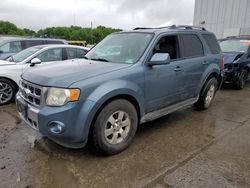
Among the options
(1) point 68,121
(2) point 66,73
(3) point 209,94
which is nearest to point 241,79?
(3) point 209,94

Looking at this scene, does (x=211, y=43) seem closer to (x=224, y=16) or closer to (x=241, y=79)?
(x=241, y=79)

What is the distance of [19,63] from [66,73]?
3.50 m

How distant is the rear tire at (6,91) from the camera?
5.58 meters

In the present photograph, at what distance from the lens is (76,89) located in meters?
2.76

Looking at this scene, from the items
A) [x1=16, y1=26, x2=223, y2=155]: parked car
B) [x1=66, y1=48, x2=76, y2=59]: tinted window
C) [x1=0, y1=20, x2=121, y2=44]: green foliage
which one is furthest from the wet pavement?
[x1=0, y1=20, x2=121, y2=44]: green foliage

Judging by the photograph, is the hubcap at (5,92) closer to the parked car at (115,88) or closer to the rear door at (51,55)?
the rear door at (51,55)

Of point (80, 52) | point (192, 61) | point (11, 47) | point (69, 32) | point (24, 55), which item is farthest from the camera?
point (69, 32)

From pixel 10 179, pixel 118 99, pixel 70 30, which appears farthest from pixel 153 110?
pixel 70 30

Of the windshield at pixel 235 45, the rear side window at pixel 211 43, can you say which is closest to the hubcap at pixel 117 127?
the rear side window at pixel 211 43

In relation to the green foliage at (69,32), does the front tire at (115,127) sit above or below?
below

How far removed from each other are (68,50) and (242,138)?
517 cm

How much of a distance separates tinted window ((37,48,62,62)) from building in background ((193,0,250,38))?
39.4 feet

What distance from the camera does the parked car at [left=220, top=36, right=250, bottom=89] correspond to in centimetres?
740

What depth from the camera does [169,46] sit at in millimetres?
4098
